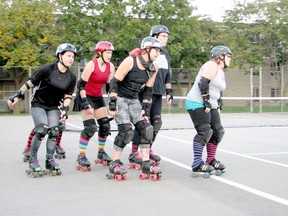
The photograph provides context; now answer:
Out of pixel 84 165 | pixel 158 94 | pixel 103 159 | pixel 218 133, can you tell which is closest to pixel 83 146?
pixel 84 165

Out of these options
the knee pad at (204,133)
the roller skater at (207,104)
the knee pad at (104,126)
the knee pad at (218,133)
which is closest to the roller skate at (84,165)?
the knee pad at (104,126)

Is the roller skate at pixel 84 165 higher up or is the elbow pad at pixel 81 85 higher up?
the elbow pad at pixel 81 85

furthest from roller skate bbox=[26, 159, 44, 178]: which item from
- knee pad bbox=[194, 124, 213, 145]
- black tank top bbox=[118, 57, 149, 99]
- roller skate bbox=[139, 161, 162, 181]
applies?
knee pad bbox=[194, 124, 213, 145]

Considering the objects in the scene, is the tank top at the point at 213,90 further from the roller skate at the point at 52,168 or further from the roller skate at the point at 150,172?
the roller skate at the point at 52,168

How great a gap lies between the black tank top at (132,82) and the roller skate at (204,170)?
1.36 metres

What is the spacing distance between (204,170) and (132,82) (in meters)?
1.58

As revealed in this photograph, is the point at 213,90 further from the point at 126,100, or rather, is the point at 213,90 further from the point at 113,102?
the point at 113,102

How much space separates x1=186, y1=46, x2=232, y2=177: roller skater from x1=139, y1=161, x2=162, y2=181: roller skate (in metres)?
0.56

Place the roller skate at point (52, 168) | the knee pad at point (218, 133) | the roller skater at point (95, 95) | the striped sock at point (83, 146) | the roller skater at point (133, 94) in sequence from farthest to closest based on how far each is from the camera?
the striped sock at point (83, 146)
the roller skater at point (95, 95)
the knee pad at point (218, 133)
the roller skate at point (52, 168)
the roller skater at point (133, 94)

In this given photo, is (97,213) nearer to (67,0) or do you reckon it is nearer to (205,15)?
(67,0)

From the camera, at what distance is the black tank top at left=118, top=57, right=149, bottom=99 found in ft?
20.0

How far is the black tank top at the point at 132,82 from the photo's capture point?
6086 mm

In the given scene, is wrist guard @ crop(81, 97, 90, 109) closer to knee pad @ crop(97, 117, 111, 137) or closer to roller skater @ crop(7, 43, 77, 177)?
roller skater @ crop(7, 43, 77, 177)

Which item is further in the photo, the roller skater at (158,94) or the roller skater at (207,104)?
the roller skater at (158,94)
